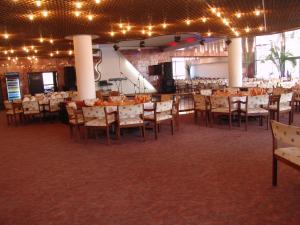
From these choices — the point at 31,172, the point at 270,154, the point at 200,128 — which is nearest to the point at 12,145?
the point at 31,172

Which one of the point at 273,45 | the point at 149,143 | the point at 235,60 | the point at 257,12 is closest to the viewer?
the point at 149,143

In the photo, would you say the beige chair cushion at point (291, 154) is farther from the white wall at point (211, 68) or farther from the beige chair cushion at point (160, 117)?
the white wall at point (211, 68)

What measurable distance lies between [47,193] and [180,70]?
22.7 meters

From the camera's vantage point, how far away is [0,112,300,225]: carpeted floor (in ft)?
9.88

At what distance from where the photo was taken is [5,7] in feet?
18.7

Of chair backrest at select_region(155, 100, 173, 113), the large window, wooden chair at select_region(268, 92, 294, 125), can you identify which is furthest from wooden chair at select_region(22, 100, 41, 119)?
the large window

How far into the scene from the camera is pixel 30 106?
1013cm

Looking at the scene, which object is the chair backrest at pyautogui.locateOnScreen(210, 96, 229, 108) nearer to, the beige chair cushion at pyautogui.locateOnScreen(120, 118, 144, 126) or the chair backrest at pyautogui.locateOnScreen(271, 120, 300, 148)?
the beige chair cushion at pyautogui.locateOnScreen(120, 118, 144, 126)

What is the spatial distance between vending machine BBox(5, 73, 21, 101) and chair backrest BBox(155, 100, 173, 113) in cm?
1424

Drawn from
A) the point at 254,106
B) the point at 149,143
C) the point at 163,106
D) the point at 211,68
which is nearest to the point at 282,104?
the point at 254,106

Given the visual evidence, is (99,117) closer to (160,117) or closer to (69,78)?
(160,117)

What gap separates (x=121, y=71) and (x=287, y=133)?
55.3 ft

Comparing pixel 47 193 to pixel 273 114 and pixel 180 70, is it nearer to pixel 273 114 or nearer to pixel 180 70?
pixel 273 114

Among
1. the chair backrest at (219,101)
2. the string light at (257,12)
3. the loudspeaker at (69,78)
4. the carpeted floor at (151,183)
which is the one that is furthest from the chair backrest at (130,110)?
the loudspeaker at (69,78)
